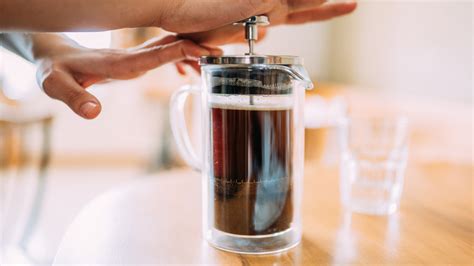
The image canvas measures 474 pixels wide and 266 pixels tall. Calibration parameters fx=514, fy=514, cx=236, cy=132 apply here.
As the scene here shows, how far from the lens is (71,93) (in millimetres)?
640

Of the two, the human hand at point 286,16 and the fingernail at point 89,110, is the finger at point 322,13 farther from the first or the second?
the fingernail at point 89,110

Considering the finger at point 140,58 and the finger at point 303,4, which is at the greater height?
the finger at point 303,4

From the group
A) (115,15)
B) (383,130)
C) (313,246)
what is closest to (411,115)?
(383,130)

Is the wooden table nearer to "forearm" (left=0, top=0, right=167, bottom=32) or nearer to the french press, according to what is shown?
the french press

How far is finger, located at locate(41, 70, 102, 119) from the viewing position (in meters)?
0.61

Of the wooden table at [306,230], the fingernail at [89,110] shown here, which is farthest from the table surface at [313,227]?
the fingernail at [89,110]

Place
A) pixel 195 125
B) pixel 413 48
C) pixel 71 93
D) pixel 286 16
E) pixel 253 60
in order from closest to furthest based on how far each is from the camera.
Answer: pixel 253 60
pixel 71 93
pixel 286 16
pixel 413 48
pixel 195 125

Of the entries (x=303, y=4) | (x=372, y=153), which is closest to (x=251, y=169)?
(x=303, y=4)

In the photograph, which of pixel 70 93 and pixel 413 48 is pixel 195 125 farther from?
pixel 70 93

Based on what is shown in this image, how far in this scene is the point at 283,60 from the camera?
0.55 m

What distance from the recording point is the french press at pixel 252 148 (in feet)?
1.82

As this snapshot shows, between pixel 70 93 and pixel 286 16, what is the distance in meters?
0.33

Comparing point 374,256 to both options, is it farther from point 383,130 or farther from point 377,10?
point 377,10

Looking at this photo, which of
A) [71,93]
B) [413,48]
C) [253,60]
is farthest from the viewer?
[413,48]
